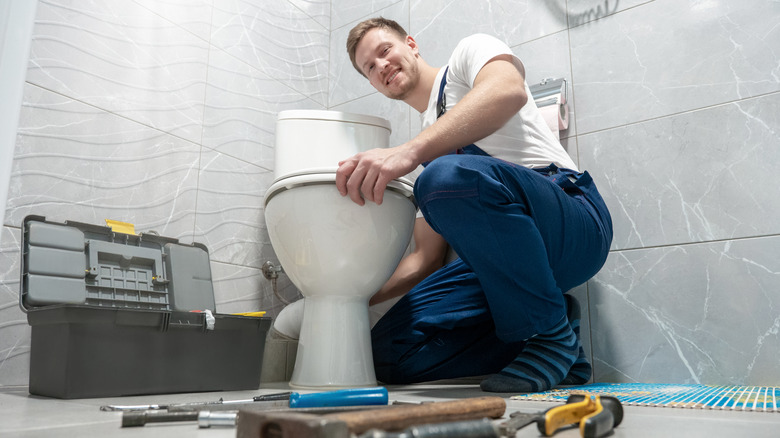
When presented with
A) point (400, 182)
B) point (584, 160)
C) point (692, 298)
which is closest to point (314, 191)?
point (400, 182)

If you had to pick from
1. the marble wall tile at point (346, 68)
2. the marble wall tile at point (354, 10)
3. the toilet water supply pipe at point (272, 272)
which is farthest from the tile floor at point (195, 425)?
the marble wall tile at point (354, 10)

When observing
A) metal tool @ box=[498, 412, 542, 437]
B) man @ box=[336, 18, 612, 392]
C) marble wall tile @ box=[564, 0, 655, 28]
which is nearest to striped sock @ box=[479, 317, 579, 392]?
man @ box=[336, 18, 612, 392]

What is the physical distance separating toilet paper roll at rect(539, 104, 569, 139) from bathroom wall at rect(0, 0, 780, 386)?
31mm

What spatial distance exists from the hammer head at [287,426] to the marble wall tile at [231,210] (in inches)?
52.2

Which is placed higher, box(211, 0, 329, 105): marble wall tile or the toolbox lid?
box(211, 0, 329, 105): marble wall tile

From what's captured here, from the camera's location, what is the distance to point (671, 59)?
1.58 metres

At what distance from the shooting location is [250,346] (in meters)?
1.25

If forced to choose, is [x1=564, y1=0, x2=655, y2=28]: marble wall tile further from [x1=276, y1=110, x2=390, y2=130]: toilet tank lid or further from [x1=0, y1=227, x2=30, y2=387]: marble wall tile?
[x1=0, y1=227, x2=30, y2=387]: marble wall tile

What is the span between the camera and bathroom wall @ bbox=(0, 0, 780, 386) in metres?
1.36

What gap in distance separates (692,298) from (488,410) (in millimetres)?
1112

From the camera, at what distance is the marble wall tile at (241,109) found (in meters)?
1.82

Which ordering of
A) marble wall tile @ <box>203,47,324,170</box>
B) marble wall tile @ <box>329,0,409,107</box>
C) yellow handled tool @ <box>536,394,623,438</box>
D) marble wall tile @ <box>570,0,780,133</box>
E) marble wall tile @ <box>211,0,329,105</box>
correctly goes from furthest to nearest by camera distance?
marble wall tile @ <box>329,0,409,107</box> < marble wall tile @ <box>211,0,329,105</box> < marble wall tile @ <box>203,47,324,170</box> < marble wall tile @ <box>570,0,780,133</box> < yellow handled tool @ <box>536,394,623,438</box>

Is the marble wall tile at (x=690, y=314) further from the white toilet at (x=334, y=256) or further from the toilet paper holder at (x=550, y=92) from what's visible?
the white toilet at (x=334, y=256)

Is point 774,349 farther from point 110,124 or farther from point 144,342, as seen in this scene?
point 110,124
